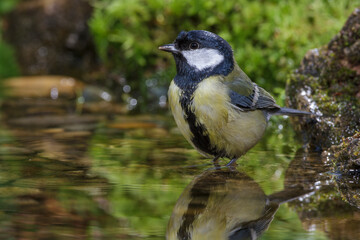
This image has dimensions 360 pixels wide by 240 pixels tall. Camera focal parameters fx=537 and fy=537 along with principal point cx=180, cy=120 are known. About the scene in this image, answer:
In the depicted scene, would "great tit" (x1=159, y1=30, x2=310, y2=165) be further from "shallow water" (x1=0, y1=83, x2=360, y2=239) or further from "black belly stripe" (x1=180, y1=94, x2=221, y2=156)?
"shallow water" (x1=0, y1=83, x2=360, y2=239)

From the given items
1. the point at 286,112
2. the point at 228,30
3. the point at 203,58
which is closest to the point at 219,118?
the point at 203,58

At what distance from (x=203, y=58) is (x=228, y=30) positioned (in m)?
3.44

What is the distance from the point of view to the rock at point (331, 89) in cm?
430

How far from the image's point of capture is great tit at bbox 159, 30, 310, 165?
12.0ft

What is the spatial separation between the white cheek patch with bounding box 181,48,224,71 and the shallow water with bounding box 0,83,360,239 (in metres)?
0.74

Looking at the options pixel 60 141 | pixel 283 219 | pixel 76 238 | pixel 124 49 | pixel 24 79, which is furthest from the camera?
pixel 24 79

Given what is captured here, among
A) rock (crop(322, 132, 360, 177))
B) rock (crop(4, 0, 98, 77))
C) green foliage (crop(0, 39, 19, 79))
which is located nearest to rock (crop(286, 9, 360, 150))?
rock (crop(322, 132, 360, 177))

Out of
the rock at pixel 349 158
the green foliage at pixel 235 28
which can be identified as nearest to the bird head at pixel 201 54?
the rock at pixel 349 158

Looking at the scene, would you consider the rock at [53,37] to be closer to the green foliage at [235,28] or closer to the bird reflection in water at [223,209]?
the green foliage at [235,28]

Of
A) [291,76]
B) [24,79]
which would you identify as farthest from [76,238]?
→ [24,79]

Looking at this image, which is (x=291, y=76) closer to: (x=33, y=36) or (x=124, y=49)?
(x=124, y=49)

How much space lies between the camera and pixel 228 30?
23.4ft

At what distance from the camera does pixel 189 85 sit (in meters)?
3.72

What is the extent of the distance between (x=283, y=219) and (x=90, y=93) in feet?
16.8
